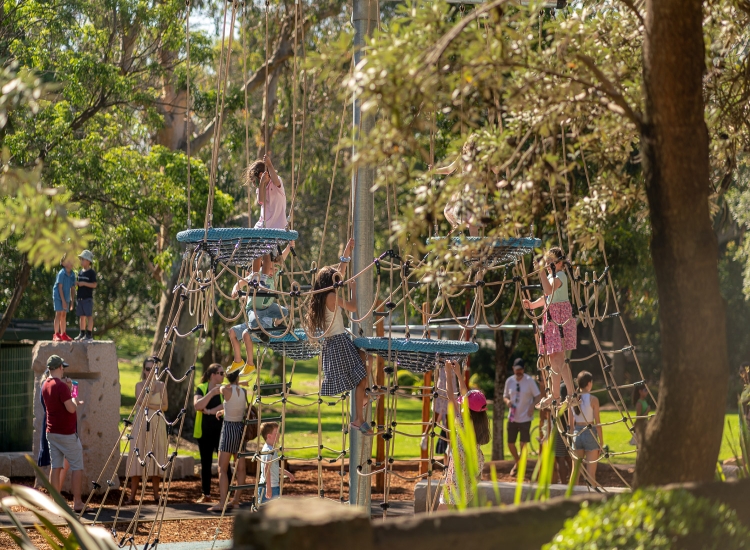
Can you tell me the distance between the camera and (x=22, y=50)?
11570mm

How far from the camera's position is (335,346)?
6.82 m

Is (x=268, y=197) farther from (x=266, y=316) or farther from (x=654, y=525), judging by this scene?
(x=654, y=525)

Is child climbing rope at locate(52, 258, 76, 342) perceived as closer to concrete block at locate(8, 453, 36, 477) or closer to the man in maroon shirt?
the man in maroon shirt

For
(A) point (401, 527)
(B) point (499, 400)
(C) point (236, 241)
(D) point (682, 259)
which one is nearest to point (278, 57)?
(B) point (499, 400)

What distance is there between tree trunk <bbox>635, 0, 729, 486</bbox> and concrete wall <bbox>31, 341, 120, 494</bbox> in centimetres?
845

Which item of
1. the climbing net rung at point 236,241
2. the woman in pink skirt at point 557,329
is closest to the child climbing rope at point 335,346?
the climbing net rung at point 236,241

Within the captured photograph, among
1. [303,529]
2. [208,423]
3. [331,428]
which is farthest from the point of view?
[331,428]

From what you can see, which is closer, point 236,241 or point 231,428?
point 236,241

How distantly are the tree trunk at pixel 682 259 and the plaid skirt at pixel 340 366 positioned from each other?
121 inches

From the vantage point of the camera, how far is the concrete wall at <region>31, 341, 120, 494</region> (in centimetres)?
1105

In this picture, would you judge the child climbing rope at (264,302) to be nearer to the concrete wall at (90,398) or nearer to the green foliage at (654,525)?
the concrete wall at (90,398)

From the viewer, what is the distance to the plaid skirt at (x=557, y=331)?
798 cm

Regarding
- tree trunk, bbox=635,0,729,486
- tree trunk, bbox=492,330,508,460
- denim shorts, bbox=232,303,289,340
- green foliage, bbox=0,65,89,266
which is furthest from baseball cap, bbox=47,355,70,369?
tree trunk, bbox=492,330,508,460

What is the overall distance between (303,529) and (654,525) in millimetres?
1259
